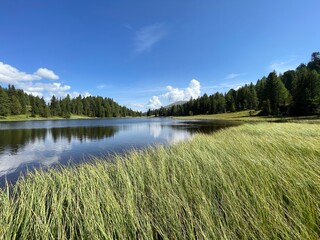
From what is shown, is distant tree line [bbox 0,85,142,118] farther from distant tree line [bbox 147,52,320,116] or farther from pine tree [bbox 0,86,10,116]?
distant tree line [bbox 147,52,320,116]

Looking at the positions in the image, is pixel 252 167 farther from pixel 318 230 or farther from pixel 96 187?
pixel 96 187

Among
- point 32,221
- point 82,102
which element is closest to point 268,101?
point 32,221

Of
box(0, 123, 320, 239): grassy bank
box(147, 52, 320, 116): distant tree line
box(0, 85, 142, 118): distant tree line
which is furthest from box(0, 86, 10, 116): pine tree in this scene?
box(147, 52, 320, 116): distant tree line

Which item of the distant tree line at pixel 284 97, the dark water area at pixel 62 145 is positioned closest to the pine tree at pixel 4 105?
the dark water area at pixel 62 145

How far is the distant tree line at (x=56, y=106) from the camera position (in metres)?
91.3

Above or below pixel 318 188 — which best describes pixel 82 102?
above

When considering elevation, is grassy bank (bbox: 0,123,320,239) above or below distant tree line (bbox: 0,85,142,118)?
below

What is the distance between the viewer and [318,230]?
112 inches

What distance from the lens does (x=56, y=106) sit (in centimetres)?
11975

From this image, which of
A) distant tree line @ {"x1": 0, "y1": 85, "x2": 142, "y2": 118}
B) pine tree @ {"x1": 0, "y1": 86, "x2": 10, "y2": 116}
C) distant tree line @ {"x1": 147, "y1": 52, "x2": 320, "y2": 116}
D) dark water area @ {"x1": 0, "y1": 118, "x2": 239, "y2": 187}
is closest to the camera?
dark water area @ {"x1": 0, "y1": 118, "x2": 239, "y2": 187}

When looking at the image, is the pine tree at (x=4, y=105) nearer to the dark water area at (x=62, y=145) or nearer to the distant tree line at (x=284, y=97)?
the dark water area at (x=62, y=145)

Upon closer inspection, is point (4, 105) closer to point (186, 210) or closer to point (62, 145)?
point (62, 145)

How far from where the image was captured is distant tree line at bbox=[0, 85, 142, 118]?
91312 mm

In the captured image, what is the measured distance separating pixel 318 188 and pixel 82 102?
160m
